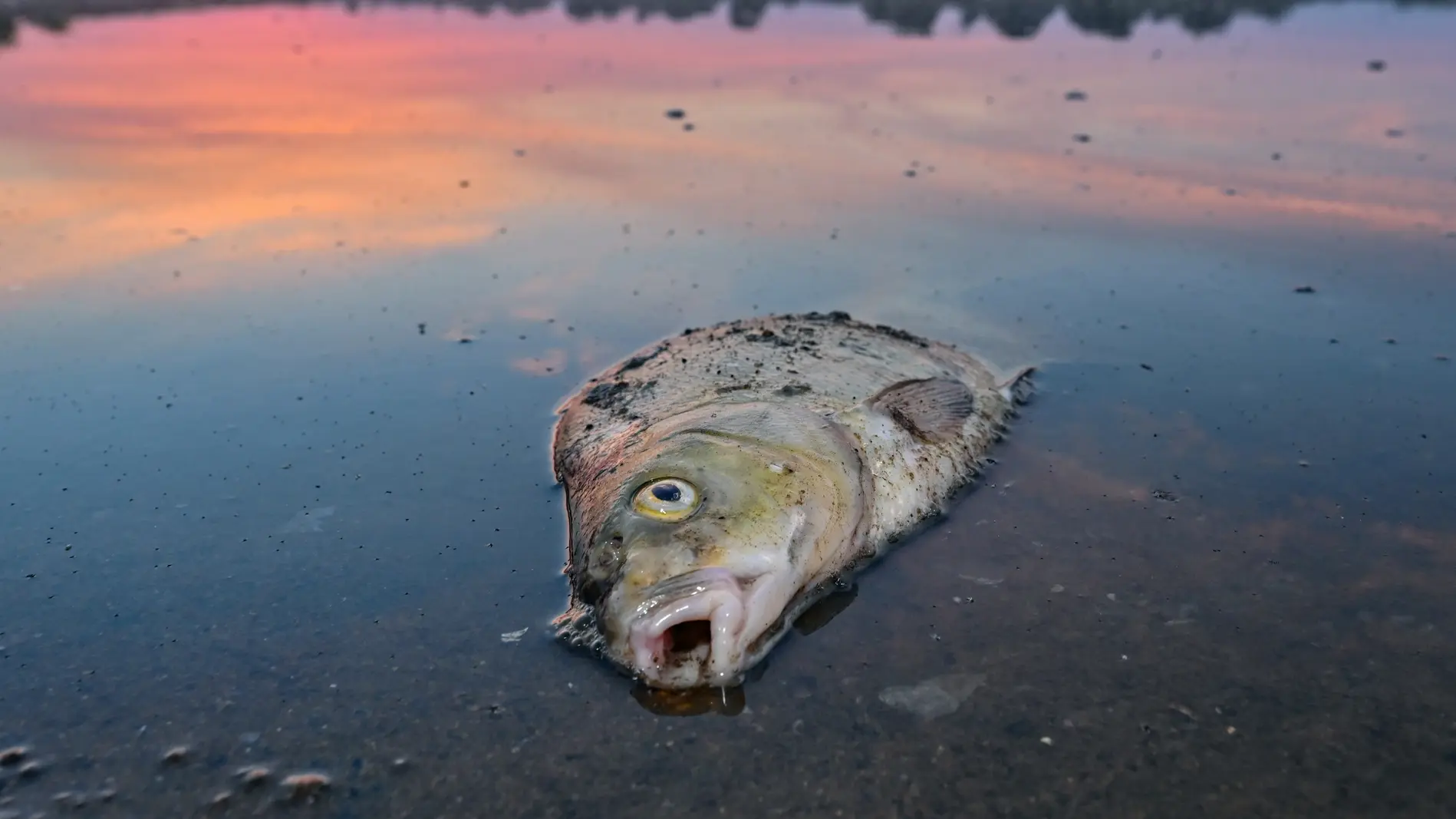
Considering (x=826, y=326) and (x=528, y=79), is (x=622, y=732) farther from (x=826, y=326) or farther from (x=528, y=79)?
(x=528, y=79)

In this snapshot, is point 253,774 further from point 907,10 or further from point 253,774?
point 907,10

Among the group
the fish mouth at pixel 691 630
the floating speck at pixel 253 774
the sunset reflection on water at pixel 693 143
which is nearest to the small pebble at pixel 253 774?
the floating speck at pixel 253 774

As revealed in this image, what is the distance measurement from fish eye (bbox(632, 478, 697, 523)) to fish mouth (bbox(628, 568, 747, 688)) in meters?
0.29

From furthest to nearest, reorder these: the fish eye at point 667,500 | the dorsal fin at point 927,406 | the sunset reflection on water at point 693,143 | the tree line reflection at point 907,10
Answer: the tree line reflection at point 907,10, the sunset reflection on water at point 693,143, the dorsal fin at point 927,406, the fish eye at point 667,500

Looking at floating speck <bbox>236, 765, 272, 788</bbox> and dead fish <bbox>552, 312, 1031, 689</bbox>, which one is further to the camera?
dead fish <bbox>552, 312, 1031, 689</bbox>

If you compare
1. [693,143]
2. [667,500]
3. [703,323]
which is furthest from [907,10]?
[667,500]

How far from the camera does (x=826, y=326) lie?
655 cm

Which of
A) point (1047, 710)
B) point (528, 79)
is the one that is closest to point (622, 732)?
point (1047, 710)

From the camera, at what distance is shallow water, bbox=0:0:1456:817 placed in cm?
371

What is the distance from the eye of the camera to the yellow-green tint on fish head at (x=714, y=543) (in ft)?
12.7

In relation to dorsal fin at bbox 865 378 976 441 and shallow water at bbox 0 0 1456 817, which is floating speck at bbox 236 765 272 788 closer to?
shallow water at bbox 0 0 1456 817

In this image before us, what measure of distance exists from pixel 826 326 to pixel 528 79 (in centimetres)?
1075

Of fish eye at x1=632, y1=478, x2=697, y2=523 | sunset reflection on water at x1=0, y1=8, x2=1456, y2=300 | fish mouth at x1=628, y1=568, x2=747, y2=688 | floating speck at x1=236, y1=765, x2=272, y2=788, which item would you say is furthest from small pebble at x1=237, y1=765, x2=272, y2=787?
sunset reflection on water at x1=0, y1=8, x2=1456, y2=300

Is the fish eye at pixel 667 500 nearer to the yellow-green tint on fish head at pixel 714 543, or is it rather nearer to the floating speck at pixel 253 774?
the yellow-green tint on fish head at pixel 714 543
